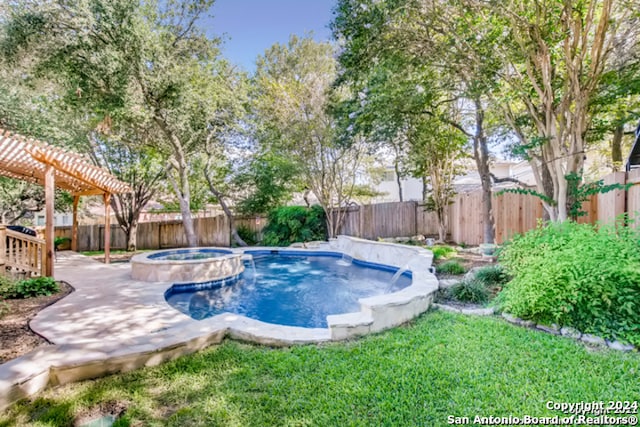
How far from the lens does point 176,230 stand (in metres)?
14.2

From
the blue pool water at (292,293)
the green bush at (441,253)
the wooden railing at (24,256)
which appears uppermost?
the wooden railing at (24,256)

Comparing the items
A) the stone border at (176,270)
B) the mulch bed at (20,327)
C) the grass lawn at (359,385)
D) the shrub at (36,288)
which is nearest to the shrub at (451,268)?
the grass lawn at (359,385)

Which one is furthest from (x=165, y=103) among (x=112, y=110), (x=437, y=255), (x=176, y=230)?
(x=437, y=255)

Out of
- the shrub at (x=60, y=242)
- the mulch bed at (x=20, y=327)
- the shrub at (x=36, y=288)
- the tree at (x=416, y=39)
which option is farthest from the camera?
the shrub at (x=60, y=242)

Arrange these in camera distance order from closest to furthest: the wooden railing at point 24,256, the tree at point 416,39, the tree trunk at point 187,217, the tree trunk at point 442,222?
the tree at point 416,39
the wooden railing at point 24,256
the tree trunk at point 442,222
the tree trunk at point 187,217

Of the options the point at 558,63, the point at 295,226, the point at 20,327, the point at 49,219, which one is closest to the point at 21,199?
the point at 49,219

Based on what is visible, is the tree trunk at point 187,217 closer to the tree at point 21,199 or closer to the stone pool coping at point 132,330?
the stone pool coping at point 132,330

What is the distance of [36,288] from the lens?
4938 millimetres

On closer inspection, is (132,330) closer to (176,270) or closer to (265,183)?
(176,270)

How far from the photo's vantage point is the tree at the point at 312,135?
1056 centimetres

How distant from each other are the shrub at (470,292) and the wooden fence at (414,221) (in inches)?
120

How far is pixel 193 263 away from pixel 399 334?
200 inches

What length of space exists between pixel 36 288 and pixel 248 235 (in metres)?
8.83

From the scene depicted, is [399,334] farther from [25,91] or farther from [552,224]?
[25,91]
